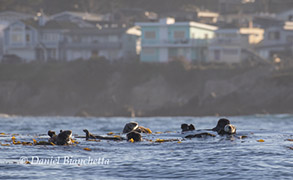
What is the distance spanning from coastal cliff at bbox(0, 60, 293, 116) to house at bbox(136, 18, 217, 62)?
16.4ft

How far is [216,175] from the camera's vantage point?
80.8ft

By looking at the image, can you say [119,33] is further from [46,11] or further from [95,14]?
[46,11]

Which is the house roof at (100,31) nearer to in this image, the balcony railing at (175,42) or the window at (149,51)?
the balcony railing at (175,42)

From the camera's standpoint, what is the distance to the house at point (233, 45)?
10594cm

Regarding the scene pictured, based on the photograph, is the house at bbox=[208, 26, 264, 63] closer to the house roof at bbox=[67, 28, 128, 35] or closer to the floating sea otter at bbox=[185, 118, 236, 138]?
the house roof at bbox=[67, 28, 128, 35]

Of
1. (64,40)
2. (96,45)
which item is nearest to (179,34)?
(96,45)

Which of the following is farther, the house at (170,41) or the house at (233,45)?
the house at (170,41)

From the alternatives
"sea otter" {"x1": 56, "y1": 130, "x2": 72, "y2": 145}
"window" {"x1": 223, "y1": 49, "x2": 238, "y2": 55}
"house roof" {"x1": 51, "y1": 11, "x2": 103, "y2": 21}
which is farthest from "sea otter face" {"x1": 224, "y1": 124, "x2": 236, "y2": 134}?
"house roof" {"x1": 51, "y1": 11, "x2": 103, "y2": 21}

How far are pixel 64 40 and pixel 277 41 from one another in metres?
42.3

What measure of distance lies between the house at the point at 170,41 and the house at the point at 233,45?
124 inches

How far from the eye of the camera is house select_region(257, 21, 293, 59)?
105750 mm

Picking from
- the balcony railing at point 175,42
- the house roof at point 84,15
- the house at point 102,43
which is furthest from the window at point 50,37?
the balcony railing at point 175,42

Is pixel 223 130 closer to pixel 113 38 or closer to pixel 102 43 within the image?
pixel 102 43

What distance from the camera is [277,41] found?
4262 inches
